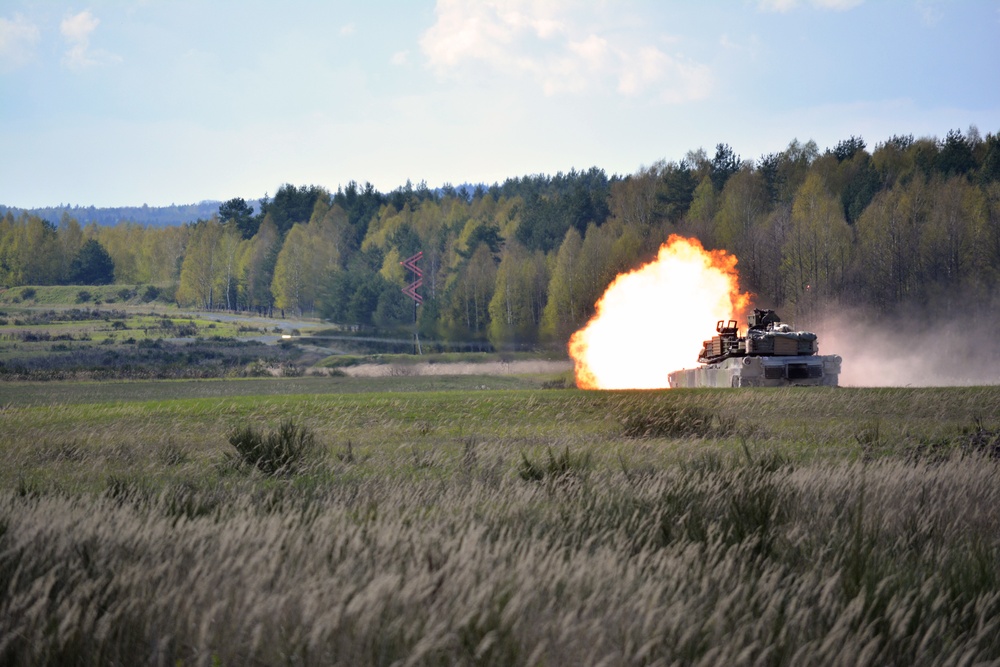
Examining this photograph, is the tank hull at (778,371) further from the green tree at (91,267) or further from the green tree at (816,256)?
the green tree at (91,267)

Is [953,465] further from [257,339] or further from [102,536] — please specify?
[257,339]

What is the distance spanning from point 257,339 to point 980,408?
211ft

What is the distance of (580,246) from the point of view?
9025 centimetres

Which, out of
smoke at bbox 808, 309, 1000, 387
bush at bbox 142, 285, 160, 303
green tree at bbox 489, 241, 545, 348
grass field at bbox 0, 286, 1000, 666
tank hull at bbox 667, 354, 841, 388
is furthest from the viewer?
bush at bbox 142, 285, 160, 303

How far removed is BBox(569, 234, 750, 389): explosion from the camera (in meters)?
43.3

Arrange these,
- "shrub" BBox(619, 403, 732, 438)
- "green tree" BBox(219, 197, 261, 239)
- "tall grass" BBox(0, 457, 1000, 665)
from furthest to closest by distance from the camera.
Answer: "green tree" BBox(219, 197, 261, 239) < "shrub" BBox(619, 403, 732, 438) < "tall grass" BBox(0, 457, 1000, 665)

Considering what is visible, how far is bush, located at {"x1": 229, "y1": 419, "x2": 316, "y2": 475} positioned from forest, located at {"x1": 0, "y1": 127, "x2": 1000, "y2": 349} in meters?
52.6

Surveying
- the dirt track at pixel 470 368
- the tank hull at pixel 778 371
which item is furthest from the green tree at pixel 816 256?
the tank hull at pixel 778 371

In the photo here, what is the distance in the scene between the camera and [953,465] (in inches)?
542

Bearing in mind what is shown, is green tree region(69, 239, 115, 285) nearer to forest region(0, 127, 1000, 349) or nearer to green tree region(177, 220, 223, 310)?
forest region(0, 127, 1000, 349)

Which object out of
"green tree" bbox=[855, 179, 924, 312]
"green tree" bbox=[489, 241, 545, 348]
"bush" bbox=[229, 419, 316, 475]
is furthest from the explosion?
"green tree" bbox=[489, 241, 545, 348]

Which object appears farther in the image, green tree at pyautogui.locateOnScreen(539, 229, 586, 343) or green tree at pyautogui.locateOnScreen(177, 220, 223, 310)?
green tree at pyautogui.locateOnScreen(177, 220, 223, 310)

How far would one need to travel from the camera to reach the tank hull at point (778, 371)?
106 feet

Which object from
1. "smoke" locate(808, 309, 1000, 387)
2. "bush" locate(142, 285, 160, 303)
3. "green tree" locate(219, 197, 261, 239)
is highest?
"green tree" locate(219, 197, 261, 239)
